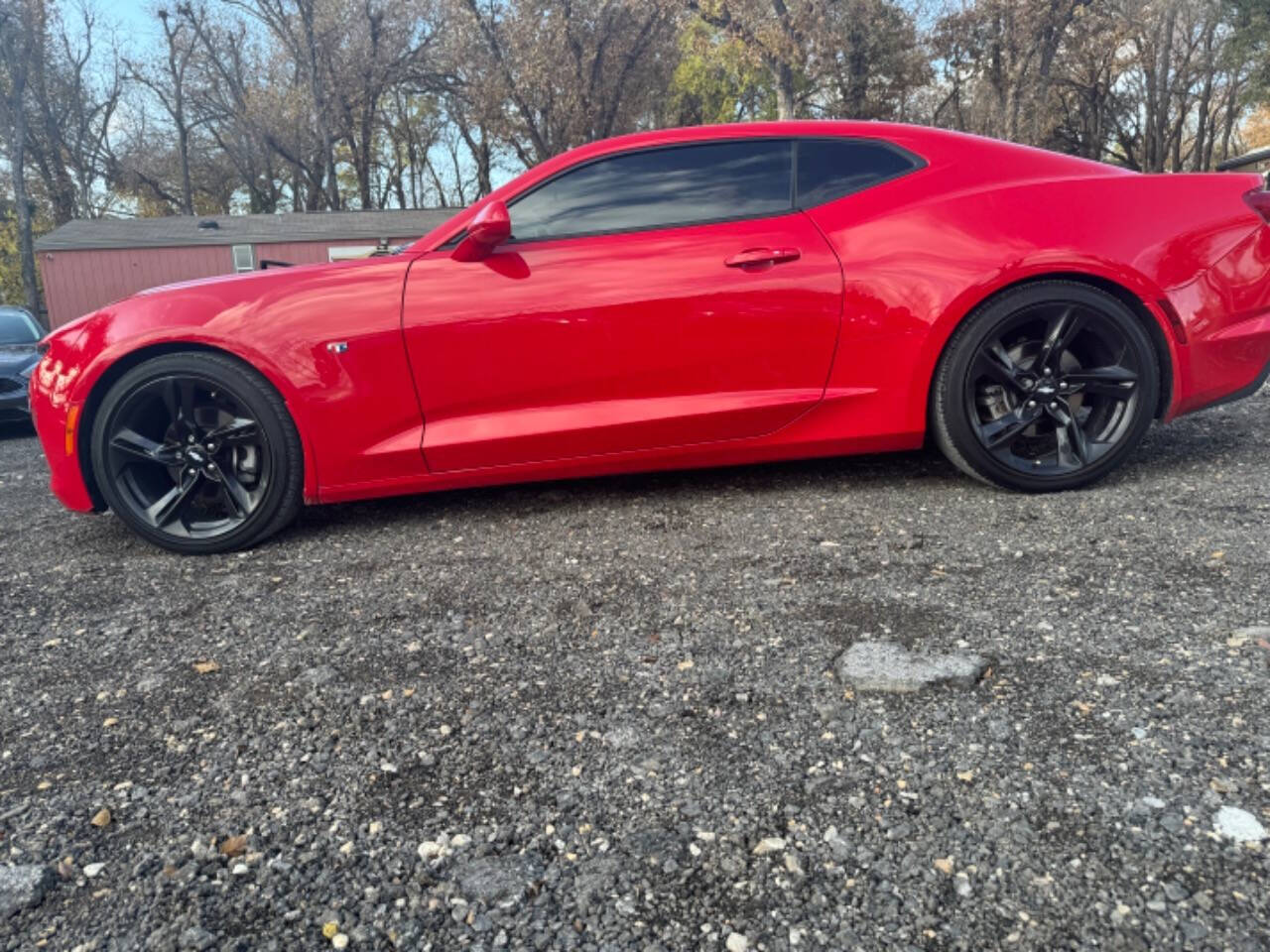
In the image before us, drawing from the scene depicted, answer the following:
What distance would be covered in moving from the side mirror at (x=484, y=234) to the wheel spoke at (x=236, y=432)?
970mm

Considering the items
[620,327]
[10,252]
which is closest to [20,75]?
[10,252]

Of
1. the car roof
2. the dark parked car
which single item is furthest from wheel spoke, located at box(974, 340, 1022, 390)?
the dark parked car

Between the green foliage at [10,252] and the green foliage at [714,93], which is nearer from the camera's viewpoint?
the green foliage at [714,93]

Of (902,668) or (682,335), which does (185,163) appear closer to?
(682,335)

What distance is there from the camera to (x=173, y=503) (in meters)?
3.21

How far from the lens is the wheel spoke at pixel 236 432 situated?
3.19m

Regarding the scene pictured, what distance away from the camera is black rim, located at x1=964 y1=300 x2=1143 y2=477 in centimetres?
323

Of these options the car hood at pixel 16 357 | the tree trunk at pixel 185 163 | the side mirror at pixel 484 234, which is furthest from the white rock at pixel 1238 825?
the tree trunk at pixel 185 163

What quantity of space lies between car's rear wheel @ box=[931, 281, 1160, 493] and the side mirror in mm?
1693

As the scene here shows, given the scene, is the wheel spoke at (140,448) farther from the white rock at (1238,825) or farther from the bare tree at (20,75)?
the bare tree at (20,75)

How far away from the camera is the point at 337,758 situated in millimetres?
1738

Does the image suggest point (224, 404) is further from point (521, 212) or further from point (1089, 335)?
point (1089, 335)

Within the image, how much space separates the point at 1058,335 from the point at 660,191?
158cm

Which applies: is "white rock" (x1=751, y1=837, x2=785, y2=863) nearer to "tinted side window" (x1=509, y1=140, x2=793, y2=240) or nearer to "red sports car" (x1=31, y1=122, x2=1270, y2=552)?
"red sports car" (x1=31, y1=122, x2=1270, y2=552)
